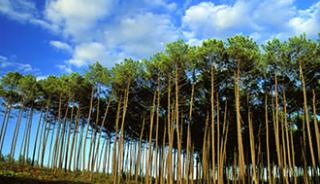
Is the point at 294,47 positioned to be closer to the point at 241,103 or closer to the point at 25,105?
the point at 241,103

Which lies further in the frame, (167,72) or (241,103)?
(241,103)

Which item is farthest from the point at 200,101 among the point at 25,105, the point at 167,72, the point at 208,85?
the point at 25,105

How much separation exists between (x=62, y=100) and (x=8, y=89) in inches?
214

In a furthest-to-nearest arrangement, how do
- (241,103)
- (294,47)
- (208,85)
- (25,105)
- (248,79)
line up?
Answer: (25,105), (241,103), (208,85), (248,79), (294,47)

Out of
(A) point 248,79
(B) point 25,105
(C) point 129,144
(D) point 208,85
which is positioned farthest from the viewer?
(C) point 129,144

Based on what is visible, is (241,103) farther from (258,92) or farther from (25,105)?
(25,105)

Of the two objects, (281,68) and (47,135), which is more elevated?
(281,68)

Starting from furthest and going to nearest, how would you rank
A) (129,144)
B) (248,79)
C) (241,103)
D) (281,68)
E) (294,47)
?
(129,144) → (241,103) → (248,79) → (281,68) → (294,47)

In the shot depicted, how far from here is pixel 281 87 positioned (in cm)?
2234

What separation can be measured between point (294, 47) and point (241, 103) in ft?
25.0

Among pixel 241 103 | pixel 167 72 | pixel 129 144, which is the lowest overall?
pixel 129 144

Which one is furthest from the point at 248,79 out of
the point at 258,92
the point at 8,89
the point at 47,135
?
the point at 8,89

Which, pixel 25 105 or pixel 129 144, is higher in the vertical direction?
pixel 25 105

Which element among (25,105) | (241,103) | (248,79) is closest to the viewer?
(248,79)
